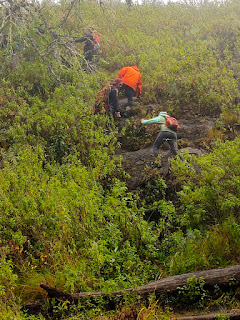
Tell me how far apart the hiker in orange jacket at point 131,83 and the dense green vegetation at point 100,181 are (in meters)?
0.35

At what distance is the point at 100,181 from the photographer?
23.1 feet

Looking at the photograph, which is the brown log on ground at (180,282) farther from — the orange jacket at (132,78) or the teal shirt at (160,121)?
the orange jacket at (132,78)

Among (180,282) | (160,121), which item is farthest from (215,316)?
(160,121)

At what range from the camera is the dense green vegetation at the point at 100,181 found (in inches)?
179

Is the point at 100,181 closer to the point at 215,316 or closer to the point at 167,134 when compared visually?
the point at 167,134

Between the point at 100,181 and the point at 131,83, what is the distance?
4.14 meters

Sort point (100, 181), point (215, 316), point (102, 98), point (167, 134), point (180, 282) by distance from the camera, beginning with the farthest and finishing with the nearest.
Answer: point (102, 98) < point (167, 134) < point (100, 181) < point (180, 282) < point (215, 316)

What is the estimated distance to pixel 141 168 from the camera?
799 centimetres

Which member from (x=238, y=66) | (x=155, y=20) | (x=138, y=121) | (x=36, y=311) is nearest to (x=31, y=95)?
(x=138, y=121)

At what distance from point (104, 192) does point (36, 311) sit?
9.59ft

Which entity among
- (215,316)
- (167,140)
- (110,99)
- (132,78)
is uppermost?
(132,78)

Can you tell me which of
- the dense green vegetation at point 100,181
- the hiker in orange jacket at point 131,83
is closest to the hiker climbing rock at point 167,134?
the dense green vegetation at point 100,181

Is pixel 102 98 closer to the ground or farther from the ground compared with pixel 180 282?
farther from the ground

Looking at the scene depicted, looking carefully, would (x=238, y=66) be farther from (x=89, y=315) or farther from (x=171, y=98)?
(x=89, y=315)
